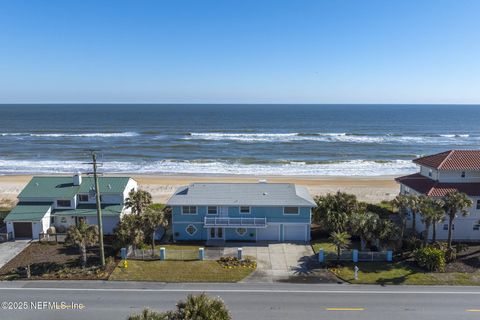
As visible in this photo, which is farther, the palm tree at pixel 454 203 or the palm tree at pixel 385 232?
the palm tree at pixel 385 232

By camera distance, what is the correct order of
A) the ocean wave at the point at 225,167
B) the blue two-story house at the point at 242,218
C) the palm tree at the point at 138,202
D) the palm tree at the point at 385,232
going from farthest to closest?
1. the ocean wave at the point at 225,167
2. the blue two-story house at the point at 242,218
3. the palm tree at the point at 138,202
4. the palm tree at the point at 385,232

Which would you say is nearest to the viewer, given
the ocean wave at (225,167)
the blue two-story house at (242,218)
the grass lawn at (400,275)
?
the grass lawn at (400,275)

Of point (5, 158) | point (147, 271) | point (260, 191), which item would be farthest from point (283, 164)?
point (5, 158)

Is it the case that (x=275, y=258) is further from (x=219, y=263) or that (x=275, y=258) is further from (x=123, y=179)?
(x=123, y=179)

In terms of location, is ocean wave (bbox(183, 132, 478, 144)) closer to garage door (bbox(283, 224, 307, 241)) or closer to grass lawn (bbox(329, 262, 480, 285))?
garage door (bbox(283, 224, 307, 241))

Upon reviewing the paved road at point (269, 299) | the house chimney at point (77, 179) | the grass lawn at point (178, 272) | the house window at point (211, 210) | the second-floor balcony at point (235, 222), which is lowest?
the paved road at point (269, 299)

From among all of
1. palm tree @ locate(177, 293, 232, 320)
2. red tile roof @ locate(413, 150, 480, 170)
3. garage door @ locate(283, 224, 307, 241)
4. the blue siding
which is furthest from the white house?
palm tree @ locate(177, 293, 232, 320)

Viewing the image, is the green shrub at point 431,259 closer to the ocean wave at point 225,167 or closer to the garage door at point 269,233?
the garage door at point 269,233

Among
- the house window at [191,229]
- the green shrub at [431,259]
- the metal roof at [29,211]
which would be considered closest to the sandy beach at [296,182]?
the house window at [191,229]
